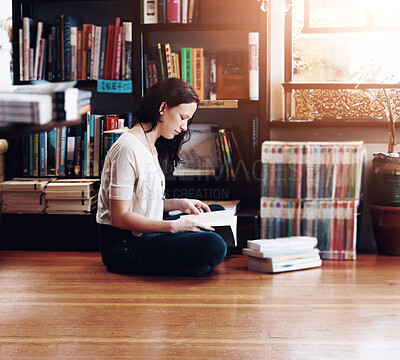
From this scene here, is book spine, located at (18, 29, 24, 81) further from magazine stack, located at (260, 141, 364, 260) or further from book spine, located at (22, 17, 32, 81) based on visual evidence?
magazine stack, located at (260, 141, 364, 260)

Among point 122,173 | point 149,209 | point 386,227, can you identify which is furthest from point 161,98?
point 386,227

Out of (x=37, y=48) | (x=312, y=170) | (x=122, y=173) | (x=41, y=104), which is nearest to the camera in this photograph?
(x=41, y=104)

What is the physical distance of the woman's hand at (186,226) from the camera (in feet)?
8.25

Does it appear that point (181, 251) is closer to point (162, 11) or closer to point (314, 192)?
point (314, 192)

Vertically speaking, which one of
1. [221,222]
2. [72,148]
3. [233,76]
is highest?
[233,76]

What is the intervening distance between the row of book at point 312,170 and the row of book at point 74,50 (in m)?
0.90

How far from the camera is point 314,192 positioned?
2.91 metres

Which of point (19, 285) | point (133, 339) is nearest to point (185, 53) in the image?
point (19, 285)

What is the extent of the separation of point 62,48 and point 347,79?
1.52 m

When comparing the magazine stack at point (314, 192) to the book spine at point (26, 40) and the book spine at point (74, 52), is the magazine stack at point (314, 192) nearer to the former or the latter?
the book spine at point (74, 52)

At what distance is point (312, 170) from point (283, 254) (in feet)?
1.54

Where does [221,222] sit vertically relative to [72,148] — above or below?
below

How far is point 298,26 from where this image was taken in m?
3.13

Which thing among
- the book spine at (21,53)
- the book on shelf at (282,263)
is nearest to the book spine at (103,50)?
the book spine at (21,53)
